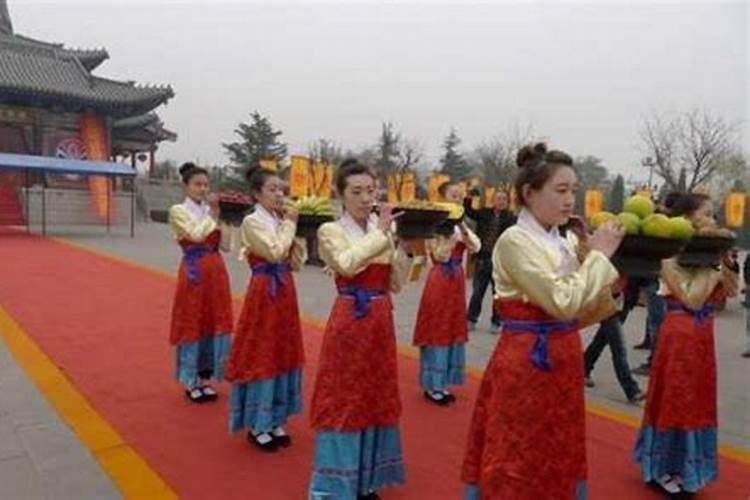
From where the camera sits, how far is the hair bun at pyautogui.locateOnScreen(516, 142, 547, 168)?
240cm

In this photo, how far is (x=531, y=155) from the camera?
248 cm

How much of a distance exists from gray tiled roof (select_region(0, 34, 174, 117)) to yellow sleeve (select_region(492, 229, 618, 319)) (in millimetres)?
23980

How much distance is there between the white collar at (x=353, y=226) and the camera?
3.12m

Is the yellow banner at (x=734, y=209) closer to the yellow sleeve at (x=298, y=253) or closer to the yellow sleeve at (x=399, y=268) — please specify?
the yellow sleeve at (x=298, y=253)

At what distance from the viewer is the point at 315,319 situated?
8.01 meters

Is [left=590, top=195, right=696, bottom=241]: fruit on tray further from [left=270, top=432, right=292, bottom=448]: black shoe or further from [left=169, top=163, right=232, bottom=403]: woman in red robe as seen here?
[left=169, top=163, right=232, bottom=403]: woman in red robe

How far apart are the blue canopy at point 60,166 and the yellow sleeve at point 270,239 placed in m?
17.3

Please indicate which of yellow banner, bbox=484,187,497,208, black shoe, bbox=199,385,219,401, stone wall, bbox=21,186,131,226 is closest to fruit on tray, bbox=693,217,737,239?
black shoe, bbox=199,385,219,401

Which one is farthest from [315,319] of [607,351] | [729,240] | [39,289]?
[729,240]

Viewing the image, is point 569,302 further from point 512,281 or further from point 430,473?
point 430,473

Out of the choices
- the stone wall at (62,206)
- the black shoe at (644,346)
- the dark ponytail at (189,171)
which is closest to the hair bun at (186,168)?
the dark ponytail at (189,171)

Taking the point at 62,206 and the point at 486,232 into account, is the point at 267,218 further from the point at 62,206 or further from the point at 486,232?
the point at 62,206

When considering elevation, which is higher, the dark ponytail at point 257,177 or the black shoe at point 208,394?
the dark ponytail at point 257,177

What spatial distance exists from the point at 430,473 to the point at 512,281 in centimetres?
163
